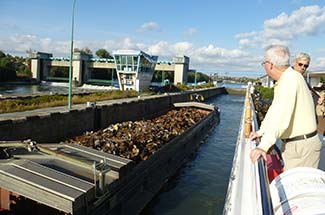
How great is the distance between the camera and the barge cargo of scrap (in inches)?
212

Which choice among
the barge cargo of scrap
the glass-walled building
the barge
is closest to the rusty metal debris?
the barge cargo of scrap

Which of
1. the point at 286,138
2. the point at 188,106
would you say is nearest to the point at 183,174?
the point at 286,138

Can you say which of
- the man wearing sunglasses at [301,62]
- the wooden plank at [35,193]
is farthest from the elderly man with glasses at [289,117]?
the wooden plank at [35,193]

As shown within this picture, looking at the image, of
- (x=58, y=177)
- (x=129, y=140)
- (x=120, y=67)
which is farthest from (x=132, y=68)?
(x=58, y=177)

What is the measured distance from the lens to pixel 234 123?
31094 mm

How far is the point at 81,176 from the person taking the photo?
637cm

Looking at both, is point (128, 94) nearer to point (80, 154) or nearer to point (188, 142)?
point (188, 142)

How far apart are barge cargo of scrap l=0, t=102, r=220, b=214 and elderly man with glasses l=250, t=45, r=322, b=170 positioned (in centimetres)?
354

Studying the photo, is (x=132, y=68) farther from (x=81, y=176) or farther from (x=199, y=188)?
(x=81, y=176)

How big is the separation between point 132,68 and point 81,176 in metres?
47.2

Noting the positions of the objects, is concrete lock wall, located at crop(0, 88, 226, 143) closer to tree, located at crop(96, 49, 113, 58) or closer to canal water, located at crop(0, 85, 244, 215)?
canal water, located at crop(0, 85, 244, 215)

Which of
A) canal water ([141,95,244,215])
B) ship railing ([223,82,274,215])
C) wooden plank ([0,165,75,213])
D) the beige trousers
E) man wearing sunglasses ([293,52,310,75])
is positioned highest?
man wearing sunglasses ([293,52,310,75])

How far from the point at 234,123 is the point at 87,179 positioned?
85.7ft

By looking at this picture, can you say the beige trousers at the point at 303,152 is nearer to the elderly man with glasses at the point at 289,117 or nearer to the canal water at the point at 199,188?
the elderly man with glasses at the point at 289,117
